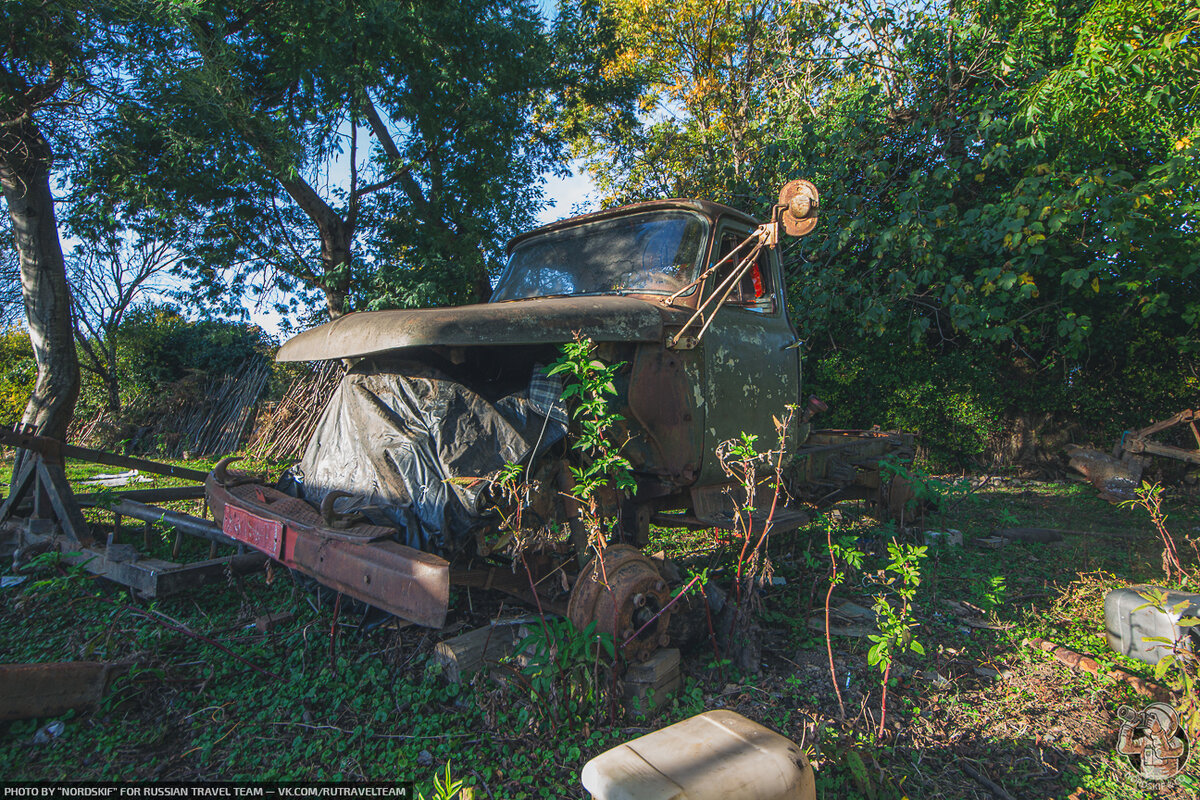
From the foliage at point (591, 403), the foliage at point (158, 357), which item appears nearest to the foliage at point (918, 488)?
the foliage at point (591, 403)

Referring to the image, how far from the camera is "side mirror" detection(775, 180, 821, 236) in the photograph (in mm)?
2889

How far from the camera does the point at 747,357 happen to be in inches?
157

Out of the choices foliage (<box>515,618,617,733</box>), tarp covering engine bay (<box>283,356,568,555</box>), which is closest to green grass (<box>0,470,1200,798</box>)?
foliage (<box>515,618,617,733</box>)

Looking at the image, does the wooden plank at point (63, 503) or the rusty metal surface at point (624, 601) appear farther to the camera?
the wooden plank at point (63, 503)

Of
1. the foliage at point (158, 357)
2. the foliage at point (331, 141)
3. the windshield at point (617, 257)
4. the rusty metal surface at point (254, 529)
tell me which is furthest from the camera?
the foliage at point (158, 357)

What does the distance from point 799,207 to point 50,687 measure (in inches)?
150

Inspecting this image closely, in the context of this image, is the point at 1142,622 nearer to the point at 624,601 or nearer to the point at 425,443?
the point at 624,601

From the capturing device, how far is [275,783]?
2.21 metres

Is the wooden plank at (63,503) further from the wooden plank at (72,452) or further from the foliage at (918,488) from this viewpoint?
the foliage at (918,488)

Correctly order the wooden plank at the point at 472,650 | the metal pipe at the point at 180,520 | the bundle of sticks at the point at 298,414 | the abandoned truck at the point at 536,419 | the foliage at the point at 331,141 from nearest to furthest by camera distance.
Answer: the abandoned truck at the point at 536,419 → the wooden plank at the point at 472,650 → the metal pipe at the point at 180,520 → the foliage at the point at 331,141 → the bundle of sticks at the point at 298,414

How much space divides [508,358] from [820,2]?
9934 mm

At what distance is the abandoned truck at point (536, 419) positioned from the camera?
8.78ft

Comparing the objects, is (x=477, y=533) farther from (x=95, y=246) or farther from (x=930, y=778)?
(x=95, y=246)

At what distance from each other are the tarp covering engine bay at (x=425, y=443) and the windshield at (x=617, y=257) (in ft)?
3.43
